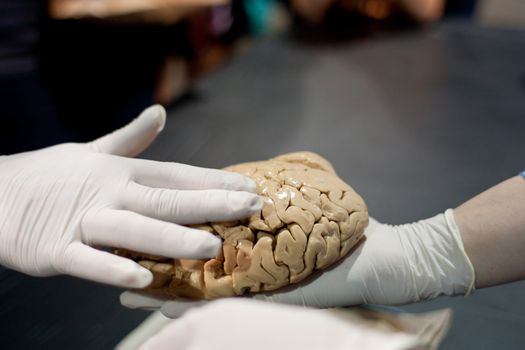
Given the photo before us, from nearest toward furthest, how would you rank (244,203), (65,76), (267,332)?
(267,332) < (244,203) < (65,76)

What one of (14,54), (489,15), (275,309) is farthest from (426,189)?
(489,15)

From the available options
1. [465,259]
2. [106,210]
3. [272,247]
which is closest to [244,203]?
[272,247]

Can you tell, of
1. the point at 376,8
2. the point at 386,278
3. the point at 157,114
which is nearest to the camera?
the point at 386,278

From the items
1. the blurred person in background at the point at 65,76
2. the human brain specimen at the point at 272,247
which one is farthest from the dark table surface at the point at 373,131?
the blurred person in background at the point at 65,76

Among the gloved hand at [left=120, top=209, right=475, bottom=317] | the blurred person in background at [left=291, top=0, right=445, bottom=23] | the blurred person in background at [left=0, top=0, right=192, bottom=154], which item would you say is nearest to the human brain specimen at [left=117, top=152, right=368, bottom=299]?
the gloved hand at [left=120, top=209, right=475, bottom=317]

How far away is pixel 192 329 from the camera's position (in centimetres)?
83

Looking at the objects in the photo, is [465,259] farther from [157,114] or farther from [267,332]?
[157,114]

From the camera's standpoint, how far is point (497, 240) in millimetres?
1174

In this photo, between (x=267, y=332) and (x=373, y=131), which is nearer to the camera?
(x=267, y=332)

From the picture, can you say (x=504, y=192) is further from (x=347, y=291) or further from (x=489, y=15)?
(x=489, y=15)

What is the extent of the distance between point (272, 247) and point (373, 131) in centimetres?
122

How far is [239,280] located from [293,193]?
8.9 inches

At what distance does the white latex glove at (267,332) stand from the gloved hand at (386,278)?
31cm

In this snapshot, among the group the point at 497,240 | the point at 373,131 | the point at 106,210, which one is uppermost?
the point at 106,210
